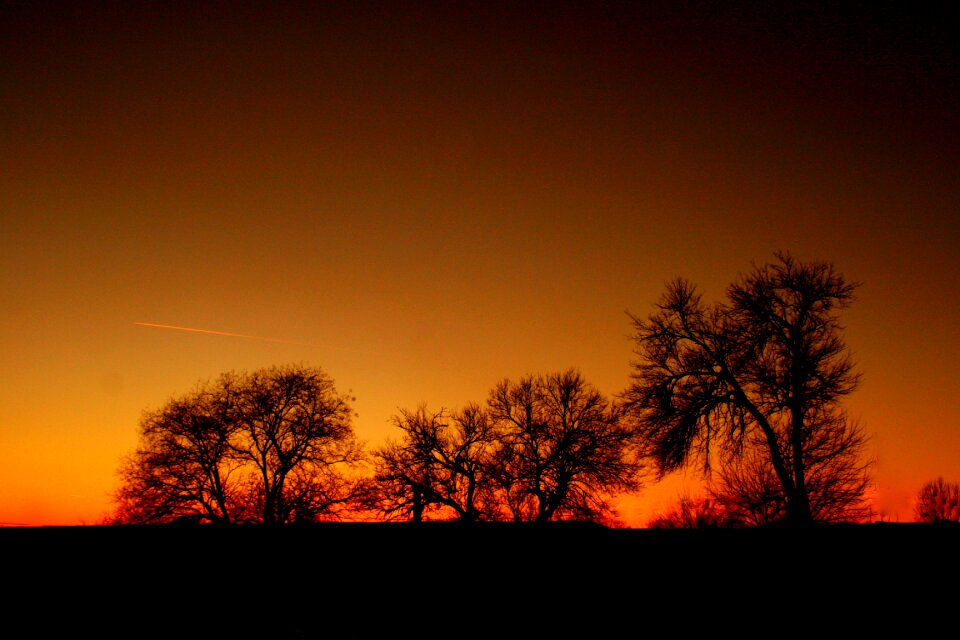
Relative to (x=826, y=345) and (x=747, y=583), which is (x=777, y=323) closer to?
(x=826, y=345)

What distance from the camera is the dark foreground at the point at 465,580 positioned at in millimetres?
4926

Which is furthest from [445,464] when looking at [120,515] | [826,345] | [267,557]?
[267,557]

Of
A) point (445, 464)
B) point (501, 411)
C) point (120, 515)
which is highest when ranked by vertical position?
point (501, 411)

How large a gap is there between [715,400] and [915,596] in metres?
17.9

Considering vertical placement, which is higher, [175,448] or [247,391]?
[247,391]

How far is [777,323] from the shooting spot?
22344mm

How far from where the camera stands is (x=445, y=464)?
3466cm

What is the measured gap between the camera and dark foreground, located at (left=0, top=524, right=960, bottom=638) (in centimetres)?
493

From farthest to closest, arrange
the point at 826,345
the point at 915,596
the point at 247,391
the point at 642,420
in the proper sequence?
the point at 247,391, the point at 642,420, the point at 826,345, the point at 915,596

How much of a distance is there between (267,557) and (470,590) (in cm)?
188

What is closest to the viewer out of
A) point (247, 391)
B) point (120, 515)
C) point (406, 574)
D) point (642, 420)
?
point (406, 574)

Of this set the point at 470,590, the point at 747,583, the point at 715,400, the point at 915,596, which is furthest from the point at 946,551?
the point at 715,400

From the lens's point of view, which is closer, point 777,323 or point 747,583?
point 747,583

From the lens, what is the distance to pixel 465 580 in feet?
18.2
